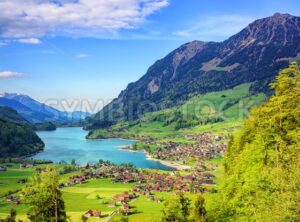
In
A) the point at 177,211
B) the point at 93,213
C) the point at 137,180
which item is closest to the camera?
the point at 177,211

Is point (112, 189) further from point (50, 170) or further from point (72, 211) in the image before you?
point (50, 170)

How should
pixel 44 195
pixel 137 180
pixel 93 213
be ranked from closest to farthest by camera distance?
pixel 44 195 < pixel 93 213 < pixel 137 180

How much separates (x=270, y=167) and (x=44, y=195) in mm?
25614

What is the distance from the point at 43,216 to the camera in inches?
1747

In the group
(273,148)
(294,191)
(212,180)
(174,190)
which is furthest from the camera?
(212,180)

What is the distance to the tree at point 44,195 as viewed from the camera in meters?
42.7

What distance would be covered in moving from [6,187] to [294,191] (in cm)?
13573

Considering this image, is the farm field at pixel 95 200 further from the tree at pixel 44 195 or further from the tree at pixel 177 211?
the tree at pixel 44 195

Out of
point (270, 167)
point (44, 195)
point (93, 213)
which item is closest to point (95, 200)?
point (93, 213)

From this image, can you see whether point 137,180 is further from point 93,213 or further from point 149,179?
point 93,213

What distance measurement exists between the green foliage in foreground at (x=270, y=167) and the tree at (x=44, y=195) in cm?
1907

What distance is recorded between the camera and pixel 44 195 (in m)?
43.2

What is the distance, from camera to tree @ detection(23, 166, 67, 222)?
1681 inches

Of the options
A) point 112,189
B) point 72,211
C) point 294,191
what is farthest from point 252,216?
point 112,189
